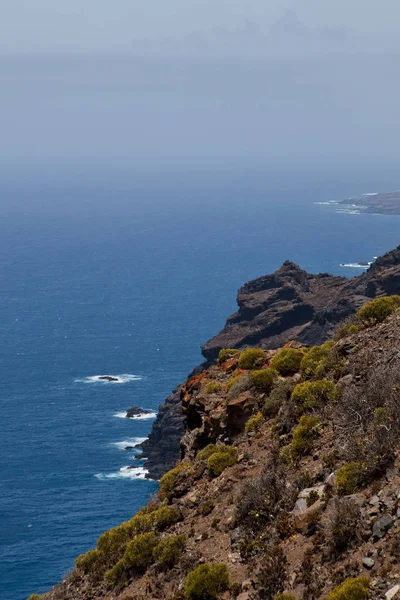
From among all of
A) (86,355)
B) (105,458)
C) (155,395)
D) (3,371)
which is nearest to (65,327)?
(86,355)

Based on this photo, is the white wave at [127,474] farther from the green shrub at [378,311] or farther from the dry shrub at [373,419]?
the dry shrub at [373,419]

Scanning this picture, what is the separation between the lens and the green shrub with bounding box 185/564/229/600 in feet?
49.9

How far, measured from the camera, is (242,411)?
2319 centimetres

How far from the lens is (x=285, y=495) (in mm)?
17031

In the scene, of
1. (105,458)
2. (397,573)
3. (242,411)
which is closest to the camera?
(397,573)

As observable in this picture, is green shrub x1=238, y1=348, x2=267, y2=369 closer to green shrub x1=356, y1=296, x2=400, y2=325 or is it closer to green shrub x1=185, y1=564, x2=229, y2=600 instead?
green shrub x1=356, y1=296, x2=400, y2=325

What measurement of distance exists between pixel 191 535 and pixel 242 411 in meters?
5.67

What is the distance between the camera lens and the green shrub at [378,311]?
2464 cm

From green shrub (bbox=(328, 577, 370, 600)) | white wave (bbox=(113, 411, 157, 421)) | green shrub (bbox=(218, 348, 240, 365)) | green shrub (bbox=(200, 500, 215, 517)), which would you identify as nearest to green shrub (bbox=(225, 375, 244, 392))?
green shrub (bbox=(218, 348, 240, 365))

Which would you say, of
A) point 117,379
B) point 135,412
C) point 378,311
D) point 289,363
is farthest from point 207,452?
point 117,379

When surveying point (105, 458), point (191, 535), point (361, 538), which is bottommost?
point (105, 458)

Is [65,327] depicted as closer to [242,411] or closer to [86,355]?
[86,355]

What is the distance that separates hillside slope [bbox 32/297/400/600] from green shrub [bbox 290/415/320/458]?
0.03 metres

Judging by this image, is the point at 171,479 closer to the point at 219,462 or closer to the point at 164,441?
the point at 219,462
